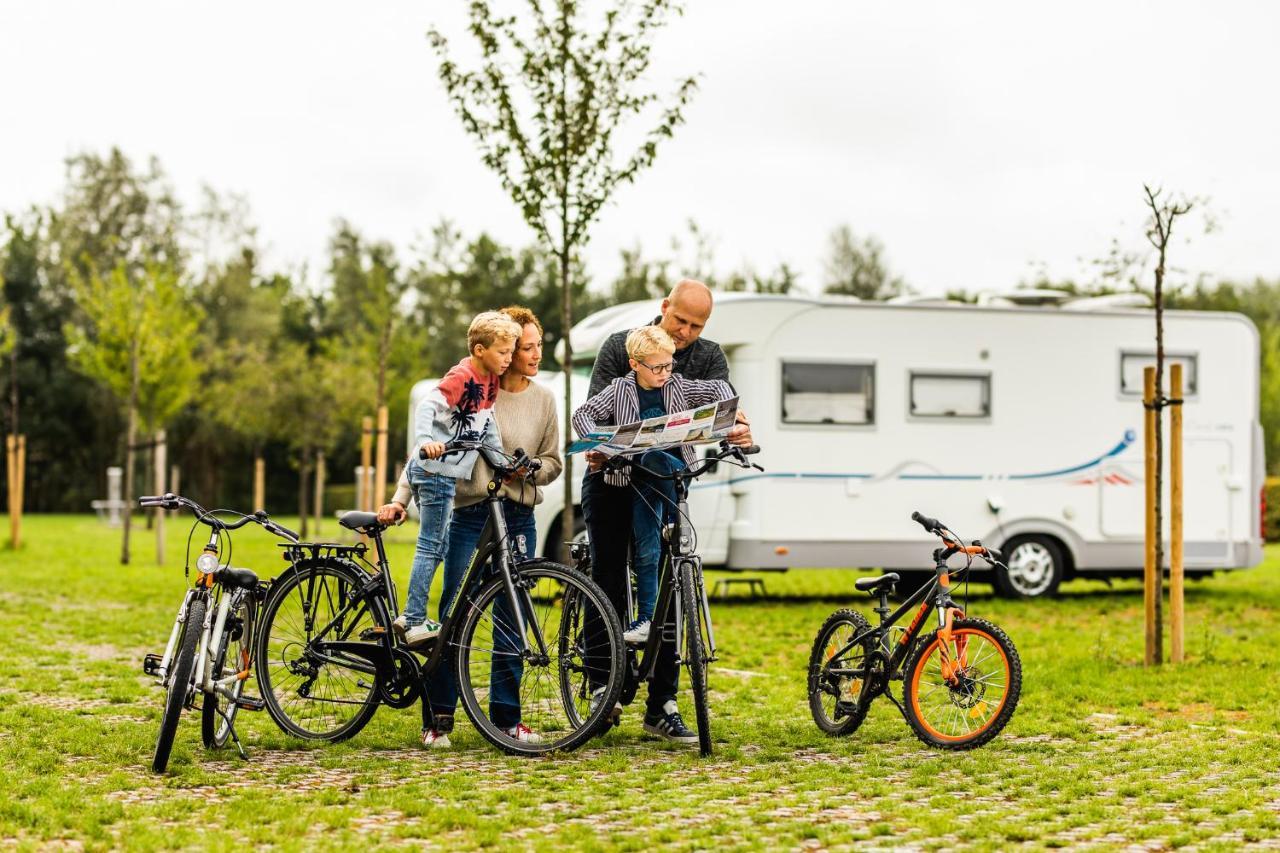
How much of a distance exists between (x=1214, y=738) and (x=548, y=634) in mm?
2783

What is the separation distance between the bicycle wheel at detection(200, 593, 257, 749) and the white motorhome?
6.62 metres

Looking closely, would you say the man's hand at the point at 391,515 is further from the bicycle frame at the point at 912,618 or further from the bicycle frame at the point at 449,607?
the bicycle frame at the point at 912,618

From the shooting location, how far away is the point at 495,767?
215 inches

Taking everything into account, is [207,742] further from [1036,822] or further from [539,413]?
[1036,822]

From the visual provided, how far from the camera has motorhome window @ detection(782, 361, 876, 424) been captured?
41.7 ft

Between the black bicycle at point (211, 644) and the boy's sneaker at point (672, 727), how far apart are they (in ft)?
5.00

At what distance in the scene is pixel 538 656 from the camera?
226 inches

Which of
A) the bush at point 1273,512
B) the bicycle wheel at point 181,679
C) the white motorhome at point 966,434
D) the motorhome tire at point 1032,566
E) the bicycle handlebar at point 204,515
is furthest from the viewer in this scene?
the bush at point 1273,512

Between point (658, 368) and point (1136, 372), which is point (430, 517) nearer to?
point (658, 368)

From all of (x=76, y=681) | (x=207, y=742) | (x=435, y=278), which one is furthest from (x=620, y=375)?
(x=435, y=278)

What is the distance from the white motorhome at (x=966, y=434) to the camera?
496 inches

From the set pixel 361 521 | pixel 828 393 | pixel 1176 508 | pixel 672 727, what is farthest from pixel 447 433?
pixel 828 393

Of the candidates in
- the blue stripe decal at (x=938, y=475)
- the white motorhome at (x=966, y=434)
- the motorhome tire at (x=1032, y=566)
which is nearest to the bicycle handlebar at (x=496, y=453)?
the blue stripe decal at (x=938, y=475)

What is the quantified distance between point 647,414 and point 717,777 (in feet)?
4.58
